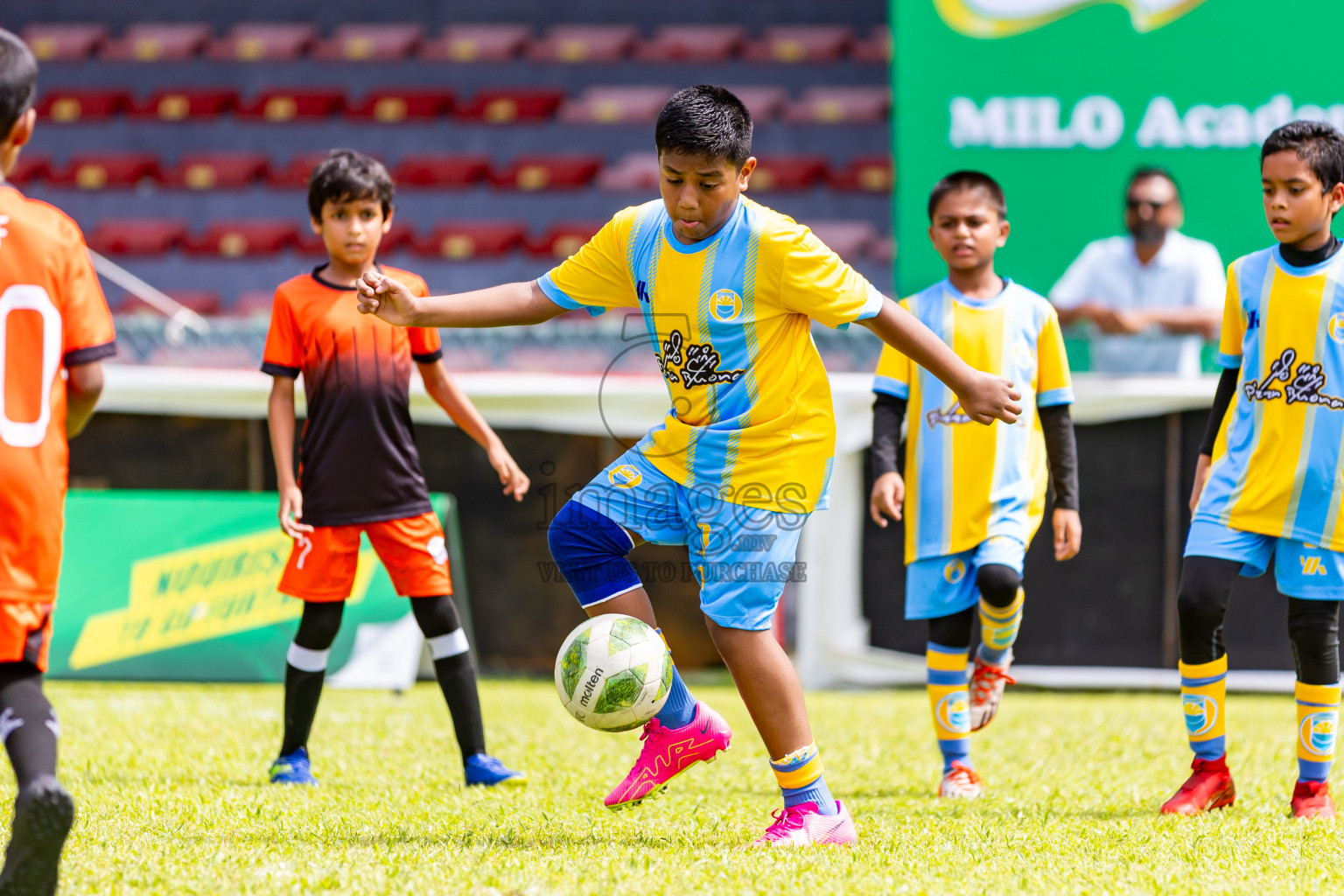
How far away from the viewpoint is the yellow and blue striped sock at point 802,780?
A: 317 cm

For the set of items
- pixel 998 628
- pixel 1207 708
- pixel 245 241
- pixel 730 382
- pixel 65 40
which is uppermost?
pixel 65 40

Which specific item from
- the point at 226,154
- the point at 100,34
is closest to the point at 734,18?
the point at 226,154

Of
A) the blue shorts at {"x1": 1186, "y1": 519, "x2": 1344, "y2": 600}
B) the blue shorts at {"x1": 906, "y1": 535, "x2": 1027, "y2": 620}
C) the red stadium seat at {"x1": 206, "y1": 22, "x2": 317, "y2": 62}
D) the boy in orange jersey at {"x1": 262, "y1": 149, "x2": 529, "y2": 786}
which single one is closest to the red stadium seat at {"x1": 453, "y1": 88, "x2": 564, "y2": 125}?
the red stadium seat at {"x1": 206, "y1": 22, "x2": 317, "y2": 62}

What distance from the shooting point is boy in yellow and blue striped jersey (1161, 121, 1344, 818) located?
3.63 m

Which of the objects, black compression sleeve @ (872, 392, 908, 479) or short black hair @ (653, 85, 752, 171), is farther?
black compression sleeve @ (872, 392, 908, 479)

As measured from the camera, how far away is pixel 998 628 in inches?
169

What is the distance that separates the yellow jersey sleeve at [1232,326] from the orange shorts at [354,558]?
94.4 inches

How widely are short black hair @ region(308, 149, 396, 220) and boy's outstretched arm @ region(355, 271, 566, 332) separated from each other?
954 mm

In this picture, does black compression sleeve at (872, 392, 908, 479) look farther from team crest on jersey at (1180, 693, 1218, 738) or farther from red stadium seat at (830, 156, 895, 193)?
red stadium seat at (830, 156, 895, 193)

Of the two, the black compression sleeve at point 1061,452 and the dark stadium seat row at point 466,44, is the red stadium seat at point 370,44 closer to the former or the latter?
the dark stadium seat row at point 466,44

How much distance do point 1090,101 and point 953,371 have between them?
549cm

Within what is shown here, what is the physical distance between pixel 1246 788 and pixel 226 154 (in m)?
12.1

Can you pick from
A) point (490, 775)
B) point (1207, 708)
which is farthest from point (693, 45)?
point (1207, 708)

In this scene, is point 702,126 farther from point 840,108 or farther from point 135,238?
point 135,238
